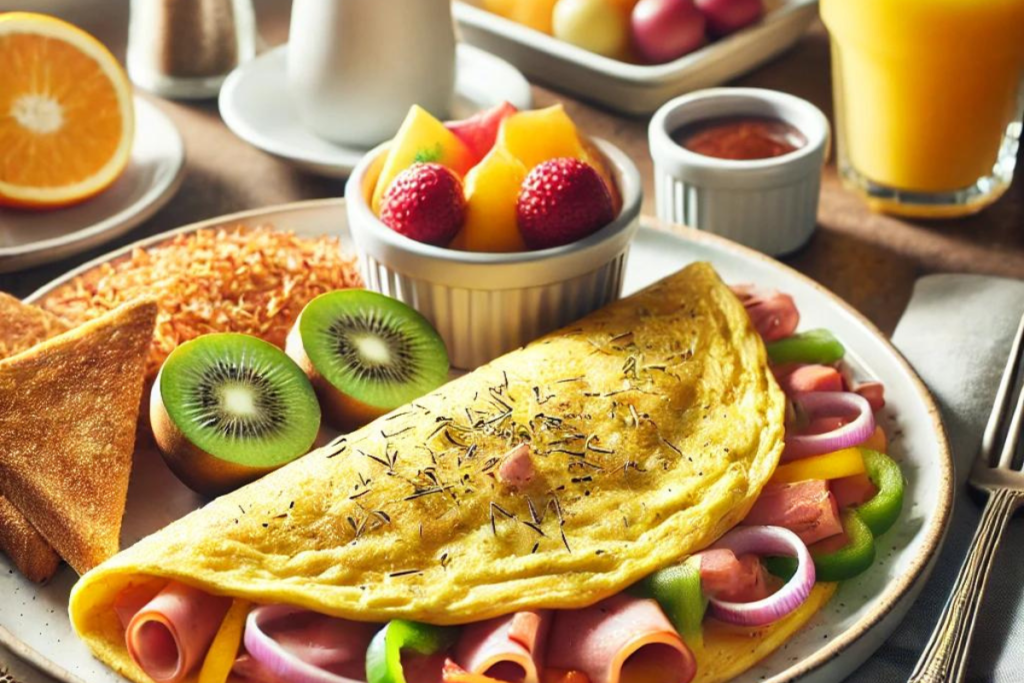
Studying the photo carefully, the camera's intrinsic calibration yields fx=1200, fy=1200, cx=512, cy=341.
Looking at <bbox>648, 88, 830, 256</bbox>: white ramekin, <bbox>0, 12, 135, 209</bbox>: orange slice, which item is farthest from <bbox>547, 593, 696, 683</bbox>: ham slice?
<bbox>0, 12, 135, 209</bbox>: orange slice

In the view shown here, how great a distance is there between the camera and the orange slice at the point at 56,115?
329 cm

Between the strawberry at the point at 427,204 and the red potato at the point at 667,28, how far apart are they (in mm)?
1619

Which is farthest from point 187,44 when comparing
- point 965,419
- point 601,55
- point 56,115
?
point 965,419

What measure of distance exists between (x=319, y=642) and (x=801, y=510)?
870mm

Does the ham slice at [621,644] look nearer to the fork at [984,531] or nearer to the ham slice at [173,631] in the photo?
Answer: the fork at [984,531]

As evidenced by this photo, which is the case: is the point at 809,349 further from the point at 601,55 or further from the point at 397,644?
the point at 601,55

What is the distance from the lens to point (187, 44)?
13.4ft

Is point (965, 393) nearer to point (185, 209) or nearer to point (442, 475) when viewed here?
point (442, 475)

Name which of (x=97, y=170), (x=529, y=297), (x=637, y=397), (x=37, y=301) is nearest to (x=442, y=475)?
(x=637, y=397)

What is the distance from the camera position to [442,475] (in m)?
2.10

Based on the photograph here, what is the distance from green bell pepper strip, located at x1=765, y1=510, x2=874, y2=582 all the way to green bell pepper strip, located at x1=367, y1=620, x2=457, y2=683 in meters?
0.59

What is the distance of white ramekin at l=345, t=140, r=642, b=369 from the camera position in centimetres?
252

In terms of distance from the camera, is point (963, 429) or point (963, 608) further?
point (963, 429)

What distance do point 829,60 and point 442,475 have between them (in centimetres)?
296
